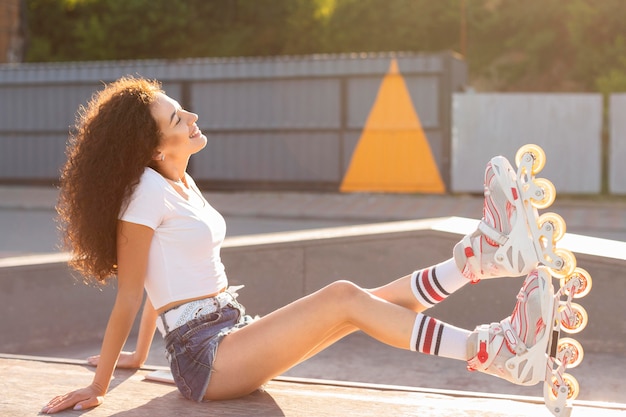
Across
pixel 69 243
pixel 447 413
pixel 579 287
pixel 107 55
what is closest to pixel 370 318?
pixel 447 413

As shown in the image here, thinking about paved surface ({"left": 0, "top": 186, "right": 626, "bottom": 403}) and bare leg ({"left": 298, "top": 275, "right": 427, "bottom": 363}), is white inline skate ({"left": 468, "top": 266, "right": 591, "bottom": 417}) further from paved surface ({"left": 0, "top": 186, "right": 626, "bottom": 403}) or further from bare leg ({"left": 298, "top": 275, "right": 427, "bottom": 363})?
paved surface ({"left": 0, "top": 186, "right": 626, "bottom": 403})

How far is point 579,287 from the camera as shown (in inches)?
135

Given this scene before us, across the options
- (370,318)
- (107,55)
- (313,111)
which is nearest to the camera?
(370,318)

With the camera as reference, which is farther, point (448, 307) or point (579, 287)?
point (448, 307)

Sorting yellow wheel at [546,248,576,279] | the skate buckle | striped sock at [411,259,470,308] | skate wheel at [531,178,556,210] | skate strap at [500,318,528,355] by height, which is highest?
skate wheel at [531,178,556,210]

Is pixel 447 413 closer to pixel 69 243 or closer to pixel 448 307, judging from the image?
pixel 69 243

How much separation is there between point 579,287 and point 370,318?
76cm

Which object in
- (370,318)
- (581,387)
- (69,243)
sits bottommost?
(581,387)

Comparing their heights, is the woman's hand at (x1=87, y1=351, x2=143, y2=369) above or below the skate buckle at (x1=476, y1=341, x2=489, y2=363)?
below

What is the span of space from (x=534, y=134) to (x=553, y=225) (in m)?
13.4

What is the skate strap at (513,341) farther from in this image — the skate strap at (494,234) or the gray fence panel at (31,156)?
the gray fence panel at (31,156)

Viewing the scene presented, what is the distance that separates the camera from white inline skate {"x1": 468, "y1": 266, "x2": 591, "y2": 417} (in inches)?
126

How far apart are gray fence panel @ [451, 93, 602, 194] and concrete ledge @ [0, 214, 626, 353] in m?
10.2

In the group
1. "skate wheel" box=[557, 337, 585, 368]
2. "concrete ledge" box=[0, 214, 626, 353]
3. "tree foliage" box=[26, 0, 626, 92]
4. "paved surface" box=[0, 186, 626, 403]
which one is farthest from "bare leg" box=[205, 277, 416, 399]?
"tree foliage" box=[26, 0, 626, 92]
